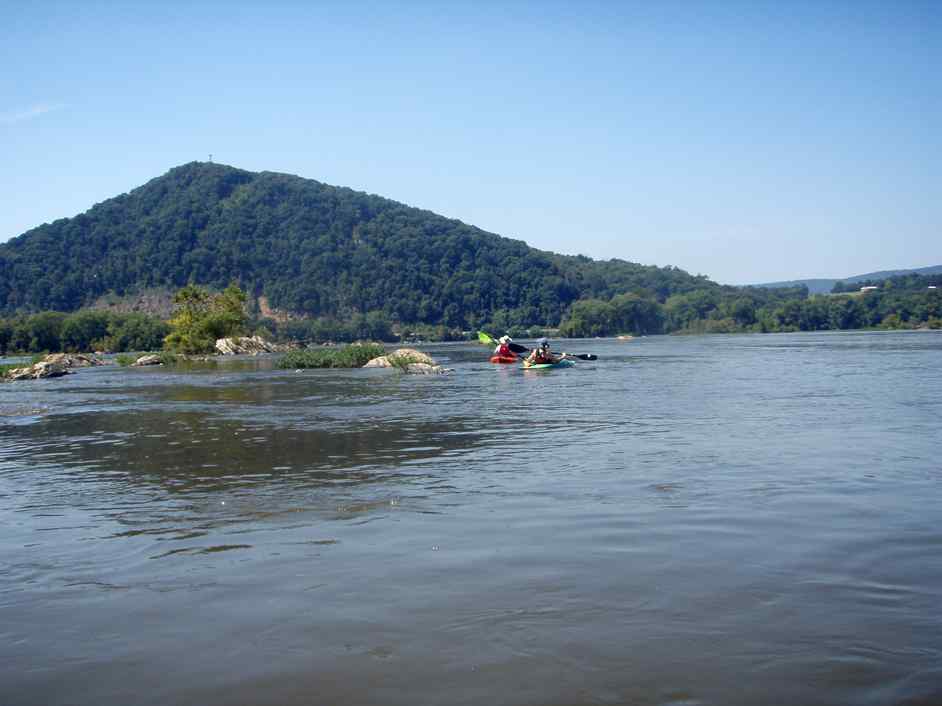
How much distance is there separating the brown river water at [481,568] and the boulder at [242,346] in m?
66.3

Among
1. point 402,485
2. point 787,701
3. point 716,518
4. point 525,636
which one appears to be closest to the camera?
point 787,701

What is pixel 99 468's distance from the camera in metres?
15.1

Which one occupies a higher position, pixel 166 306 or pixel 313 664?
pixel 166 306

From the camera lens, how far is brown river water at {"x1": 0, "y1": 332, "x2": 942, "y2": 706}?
5.70 meters

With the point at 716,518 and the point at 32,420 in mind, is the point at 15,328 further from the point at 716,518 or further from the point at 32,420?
the point at 716,518

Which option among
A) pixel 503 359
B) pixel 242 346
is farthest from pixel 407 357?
pixel 242 346

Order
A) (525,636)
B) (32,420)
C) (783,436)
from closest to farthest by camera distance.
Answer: (525,636), (783,436), (32,420)

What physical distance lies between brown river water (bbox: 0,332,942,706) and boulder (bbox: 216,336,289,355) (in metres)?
66.3

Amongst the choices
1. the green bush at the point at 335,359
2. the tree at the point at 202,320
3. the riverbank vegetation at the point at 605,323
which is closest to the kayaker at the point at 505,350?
the green bush at the point at 335,359

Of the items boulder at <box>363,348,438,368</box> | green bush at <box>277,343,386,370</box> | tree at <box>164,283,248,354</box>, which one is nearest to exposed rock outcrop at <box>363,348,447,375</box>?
boulder at <box>363,348,438,368</box>

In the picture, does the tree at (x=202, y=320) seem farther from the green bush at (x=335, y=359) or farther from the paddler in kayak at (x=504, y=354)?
the paddler in kayak at (x=504, y=354)

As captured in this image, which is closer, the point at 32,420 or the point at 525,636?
the point at 525,636

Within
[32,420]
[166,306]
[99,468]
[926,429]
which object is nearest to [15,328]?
[166,306]

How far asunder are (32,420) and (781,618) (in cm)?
2430
